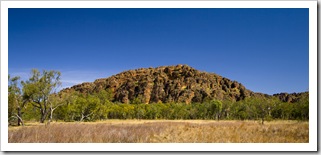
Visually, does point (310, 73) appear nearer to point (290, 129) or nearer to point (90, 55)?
point (290, 129)

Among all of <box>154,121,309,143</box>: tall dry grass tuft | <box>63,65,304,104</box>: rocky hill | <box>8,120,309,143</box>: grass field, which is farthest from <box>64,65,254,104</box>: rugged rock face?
<box>8,120,309,143</box>: grass field

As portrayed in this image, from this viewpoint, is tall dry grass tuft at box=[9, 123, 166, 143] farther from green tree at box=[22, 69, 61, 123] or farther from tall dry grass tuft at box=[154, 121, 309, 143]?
green tree at box=[22, 69, 61, 123]

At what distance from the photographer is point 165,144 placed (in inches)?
269

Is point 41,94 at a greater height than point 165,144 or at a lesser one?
greater

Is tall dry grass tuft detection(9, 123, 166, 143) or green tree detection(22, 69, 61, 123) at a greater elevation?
green tree detection(22, 69, 61, 123)

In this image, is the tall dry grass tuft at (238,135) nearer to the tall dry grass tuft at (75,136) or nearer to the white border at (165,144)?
the white border at (165,144)

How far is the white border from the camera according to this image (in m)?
Answer: 6.68

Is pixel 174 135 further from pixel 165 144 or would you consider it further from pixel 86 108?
pixel 86 108

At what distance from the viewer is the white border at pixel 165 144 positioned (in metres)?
6.68

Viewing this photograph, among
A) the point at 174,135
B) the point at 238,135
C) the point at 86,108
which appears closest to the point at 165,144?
the point at 174,135

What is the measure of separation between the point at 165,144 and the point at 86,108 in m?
20.7

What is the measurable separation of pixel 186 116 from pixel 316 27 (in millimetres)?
39734

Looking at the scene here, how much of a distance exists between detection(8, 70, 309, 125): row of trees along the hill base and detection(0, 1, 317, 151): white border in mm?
806
